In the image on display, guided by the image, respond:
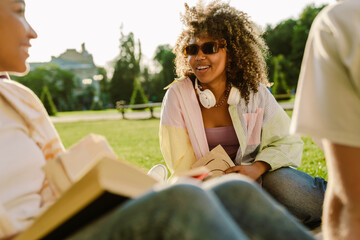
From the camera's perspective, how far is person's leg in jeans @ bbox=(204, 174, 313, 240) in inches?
48.5

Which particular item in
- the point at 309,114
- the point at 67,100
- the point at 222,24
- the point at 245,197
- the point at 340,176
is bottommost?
the point at 67,100

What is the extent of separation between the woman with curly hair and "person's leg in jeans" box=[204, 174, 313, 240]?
1.55 metres

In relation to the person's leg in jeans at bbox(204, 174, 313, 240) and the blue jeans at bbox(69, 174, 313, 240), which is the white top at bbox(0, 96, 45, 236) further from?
the person's leg in jeans at bbox(204, 174, 313, 240)

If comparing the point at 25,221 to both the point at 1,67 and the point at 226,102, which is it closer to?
the point at 1,67

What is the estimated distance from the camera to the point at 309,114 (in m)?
1.12

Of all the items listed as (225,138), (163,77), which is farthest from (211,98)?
(163,77)

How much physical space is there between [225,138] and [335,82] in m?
2.11

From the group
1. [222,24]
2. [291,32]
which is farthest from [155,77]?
[222,24]

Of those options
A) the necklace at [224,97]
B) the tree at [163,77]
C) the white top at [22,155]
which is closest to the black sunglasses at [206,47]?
the necklace at [224,97]

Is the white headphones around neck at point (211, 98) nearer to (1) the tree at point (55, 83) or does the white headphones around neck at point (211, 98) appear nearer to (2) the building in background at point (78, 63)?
(1) the tree at point (55, 83)

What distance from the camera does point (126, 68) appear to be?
202 feet

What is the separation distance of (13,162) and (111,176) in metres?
0.69

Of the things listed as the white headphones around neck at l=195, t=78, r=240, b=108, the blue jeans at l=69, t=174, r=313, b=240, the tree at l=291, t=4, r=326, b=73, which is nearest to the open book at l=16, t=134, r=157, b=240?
the blue jeans at l=69, t=174, r=313, b=240

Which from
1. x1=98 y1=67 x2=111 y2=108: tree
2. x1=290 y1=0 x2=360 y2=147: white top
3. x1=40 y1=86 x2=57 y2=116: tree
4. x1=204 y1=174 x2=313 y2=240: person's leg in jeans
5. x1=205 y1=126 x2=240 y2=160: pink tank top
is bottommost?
x1=98 y1=67 x2=111 y2=108: tree
